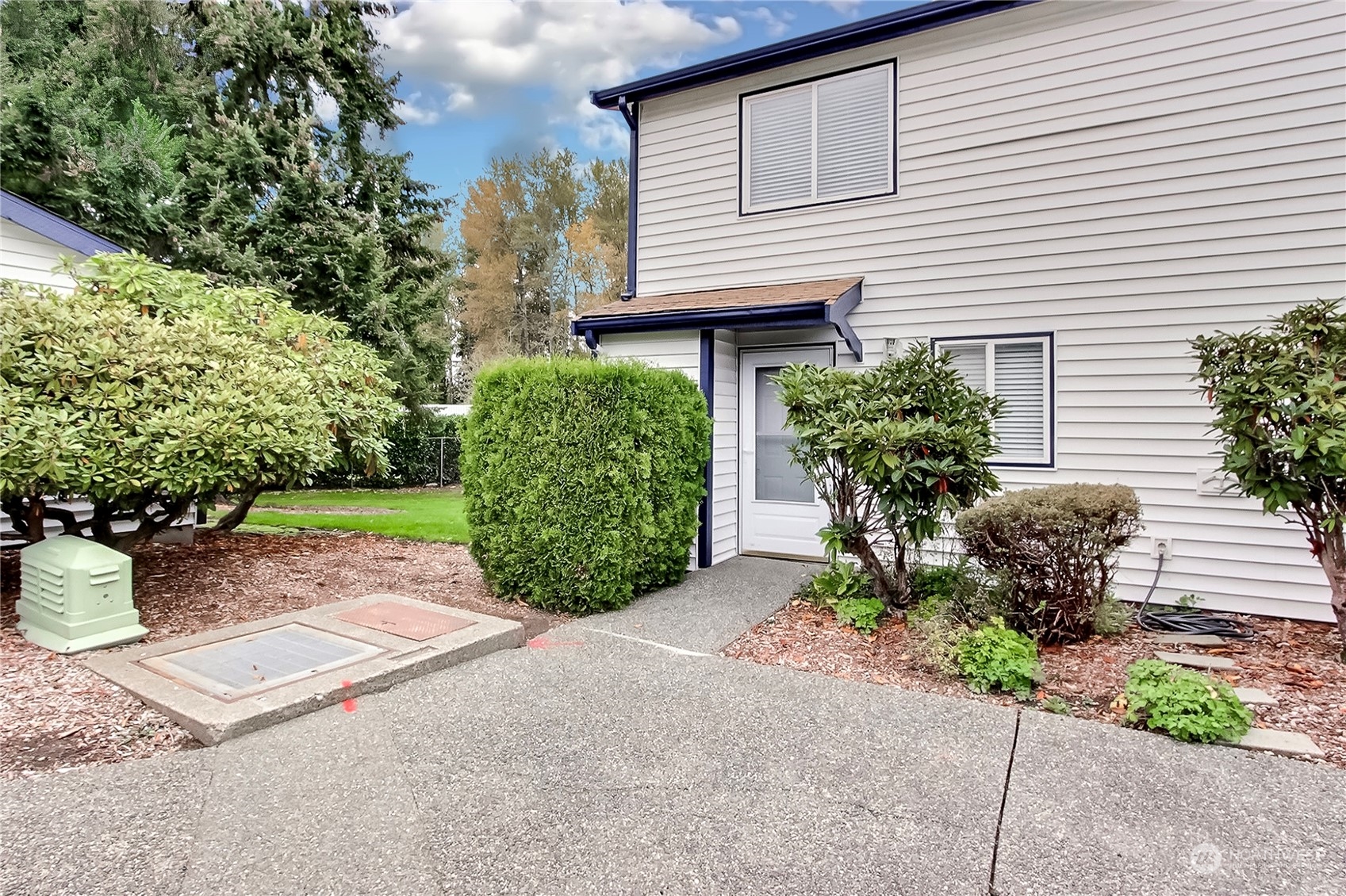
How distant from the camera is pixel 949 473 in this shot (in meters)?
4.58

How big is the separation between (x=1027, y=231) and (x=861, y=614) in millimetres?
3663

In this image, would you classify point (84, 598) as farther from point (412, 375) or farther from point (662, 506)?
point (412, 375)

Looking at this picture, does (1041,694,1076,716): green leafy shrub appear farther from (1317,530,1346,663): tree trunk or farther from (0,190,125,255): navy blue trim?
(0,190,125,255): navy blue trim

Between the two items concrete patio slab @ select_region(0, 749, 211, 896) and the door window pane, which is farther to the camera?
the door window pane

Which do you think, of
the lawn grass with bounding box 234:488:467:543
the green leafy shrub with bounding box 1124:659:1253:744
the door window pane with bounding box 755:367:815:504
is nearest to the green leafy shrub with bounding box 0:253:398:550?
the lawn grass with bounding box 234:488:467:543

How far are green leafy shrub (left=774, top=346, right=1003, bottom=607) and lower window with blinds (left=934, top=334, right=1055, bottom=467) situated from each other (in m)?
1.12

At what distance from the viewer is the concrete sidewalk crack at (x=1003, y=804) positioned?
215 cm

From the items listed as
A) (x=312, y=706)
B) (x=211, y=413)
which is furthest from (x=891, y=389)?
(x=211, y=413)

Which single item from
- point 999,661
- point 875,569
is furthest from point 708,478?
point 999,661

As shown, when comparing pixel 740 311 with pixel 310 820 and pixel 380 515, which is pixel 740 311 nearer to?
pixel 310 820

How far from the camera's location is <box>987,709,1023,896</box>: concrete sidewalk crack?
7.06 feet

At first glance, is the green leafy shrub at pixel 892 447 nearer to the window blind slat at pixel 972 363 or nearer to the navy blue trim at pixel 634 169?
the window blind slat at pixel 972 363

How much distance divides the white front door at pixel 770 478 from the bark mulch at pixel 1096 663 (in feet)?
5.77

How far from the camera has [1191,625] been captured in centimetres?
479
